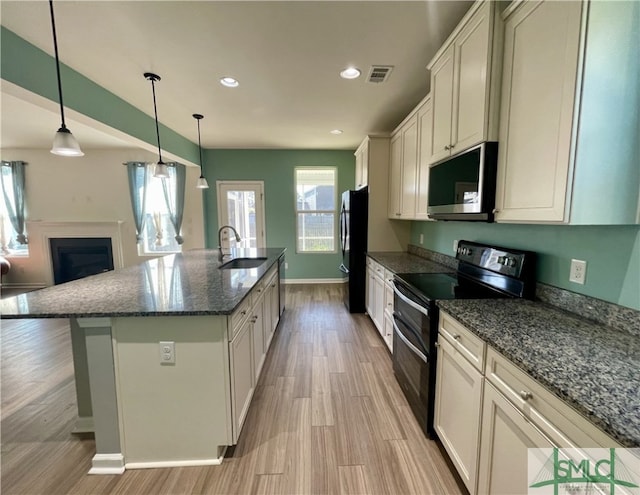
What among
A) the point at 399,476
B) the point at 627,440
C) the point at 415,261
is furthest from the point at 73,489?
the point at 415,261

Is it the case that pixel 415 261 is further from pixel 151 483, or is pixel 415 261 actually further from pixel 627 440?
pixel 151 483

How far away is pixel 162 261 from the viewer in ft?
9.67

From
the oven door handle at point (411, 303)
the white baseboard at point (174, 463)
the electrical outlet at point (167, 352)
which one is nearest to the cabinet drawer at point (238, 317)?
the electrical outlet at point (167, 352)

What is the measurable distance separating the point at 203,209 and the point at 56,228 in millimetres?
2849

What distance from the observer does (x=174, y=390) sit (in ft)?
4.92

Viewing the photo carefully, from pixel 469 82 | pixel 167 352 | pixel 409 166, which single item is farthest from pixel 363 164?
pixel 167 352

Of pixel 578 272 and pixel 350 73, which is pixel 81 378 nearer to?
pixel 578 272

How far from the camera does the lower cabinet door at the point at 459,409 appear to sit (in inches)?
48.5

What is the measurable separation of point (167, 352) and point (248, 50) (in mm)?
2163

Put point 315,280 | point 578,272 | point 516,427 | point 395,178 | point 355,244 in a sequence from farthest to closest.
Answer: point 315,280, point 355,244, point 395,178, point 578,272, point 516,427

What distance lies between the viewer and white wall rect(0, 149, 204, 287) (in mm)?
5215

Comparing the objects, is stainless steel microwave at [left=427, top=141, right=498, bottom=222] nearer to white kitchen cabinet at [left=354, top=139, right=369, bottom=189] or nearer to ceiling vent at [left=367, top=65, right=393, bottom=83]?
ceiling vent at [left=367, top=65, right=393, bottom=83]

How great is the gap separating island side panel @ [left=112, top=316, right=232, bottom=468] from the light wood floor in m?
0.11

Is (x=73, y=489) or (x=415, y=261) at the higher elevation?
(x=415, y=261)
